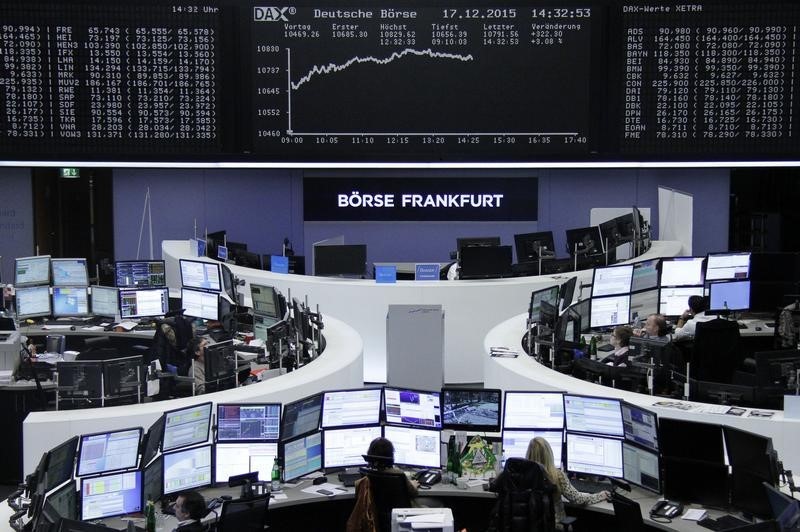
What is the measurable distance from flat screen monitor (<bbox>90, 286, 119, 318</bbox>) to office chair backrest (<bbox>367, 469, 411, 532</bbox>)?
6.09 metres

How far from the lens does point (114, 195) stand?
16.4m

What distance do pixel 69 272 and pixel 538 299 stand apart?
5.27 m

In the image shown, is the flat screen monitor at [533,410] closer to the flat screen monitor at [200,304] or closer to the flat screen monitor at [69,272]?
the flat screen monitor at [200,304]

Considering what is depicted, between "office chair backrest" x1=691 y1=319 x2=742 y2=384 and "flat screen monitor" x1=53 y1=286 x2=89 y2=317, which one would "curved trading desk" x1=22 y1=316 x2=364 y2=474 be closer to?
"office chair backrest" x1=691 y1=319 x2=742 y2=384

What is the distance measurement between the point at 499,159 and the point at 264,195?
863 cm

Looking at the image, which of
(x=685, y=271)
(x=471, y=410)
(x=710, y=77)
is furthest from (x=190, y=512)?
(x=685, y=271)

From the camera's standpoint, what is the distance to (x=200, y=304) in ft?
37.5

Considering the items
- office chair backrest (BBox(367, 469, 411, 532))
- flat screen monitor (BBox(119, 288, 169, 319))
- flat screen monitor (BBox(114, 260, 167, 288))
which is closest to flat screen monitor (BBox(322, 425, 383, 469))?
office chair backrest (BBox(367, 469, 411, 532))

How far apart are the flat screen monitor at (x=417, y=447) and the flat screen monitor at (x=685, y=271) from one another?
15.0 ft

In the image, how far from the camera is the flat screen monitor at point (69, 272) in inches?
460

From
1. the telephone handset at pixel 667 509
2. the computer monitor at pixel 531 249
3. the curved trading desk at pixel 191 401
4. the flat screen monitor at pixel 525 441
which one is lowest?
the telephone handset at pixel 667 509

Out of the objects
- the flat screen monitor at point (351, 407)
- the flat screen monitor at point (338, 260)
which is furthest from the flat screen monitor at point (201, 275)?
the flat screen monitor at point (351, 407)

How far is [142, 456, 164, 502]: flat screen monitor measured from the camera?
615 centimetres

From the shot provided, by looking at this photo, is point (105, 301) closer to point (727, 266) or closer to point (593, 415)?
point (727, 266)
